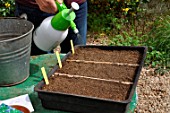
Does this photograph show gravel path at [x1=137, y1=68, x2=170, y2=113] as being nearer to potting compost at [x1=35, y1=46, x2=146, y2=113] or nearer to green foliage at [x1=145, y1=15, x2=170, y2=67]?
green foliage at [x1=145, y1=15, x2=170, y2=67]

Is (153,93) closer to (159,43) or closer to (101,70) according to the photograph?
(159,43)

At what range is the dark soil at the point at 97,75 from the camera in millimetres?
1286

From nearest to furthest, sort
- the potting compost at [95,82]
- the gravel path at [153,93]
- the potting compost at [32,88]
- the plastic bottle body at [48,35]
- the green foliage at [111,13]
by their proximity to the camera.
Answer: the potting compost at [95,82] < the potting compost at [32,88] < the plastic bottle body at [48,35] < the gravel path at [153,93] < the green foliage at [111,13]

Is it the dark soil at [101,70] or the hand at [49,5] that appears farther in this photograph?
the hand at [49,5]

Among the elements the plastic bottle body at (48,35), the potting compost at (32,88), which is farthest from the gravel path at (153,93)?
the plastic bottle body at (48,35)

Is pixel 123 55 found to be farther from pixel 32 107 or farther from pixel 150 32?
pixel 150 32

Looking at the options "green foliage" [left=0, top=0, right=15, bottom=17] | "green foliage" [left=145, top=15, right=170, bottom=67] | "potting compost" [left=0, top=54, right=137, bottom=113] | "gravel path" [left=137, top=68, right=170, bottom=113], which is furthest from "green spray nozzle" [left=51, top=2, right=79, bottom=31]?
"green foliage" [left=0, top=0, right=15, bottom=17]

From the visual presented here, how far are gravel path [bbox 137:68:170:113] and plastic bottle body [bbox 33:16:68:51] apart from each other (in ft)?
4.52

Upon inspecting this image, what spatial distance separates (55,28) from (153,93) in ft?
5.44

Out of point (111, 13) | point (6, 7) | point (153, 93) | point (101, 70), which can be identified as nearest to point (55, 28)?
point (101, 70)

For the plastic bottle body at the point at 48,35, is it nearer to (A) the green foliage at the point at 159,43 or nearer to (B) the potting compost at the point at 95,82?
(B) the potting compost at the point at 95,82

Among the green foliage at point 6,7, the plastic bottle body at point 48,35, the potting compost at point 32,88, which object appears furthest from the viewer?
the green foliage at point 6,7

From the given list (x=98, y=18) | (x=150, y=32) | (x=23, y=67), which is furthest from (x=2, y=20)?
(x=98, y=18)

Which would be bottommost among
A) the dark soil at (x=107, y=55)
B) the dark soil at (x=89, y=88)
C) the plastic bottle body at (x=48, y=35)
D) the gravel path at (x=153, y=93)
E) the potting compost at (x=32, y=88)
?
the gravel path at (x=153, y=93)
